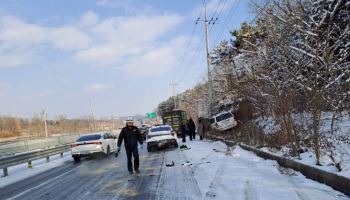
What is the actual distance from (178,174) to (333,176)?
207 inches

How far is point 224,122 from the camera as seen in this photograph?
1364 inches

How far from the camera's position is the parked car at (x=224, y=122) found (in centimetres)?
3419

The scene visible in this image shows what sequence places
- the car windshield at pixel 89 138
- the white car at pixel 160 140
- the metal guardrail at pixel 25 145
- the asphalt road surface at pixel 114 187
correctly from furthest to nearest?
the metal guardrail at pixel 25 145 → the white car at pixel 160 140 → the car windshield at pixel 89 138 → the asphalt road surface at pixel 114 187

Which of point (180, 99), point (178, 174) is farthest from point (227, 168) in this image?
point (180, 99)

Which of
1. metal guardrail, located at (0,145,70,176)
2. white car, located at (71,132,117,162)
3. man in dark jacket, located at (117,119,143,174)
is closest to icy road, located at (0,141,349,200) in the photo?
man in dark jacket, located at (117,119,143,174)

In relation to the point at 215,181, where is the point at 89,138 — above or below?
above

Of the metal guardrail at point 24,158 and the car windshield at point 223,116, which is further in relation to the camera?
the car windshield at point 223,116

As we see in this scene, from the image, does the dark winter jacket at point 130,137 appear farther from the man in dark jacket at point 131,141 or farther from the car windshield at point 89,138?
the car windshield at point 89,138

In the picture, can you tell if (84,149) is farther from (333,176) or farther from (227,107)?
(227,107)

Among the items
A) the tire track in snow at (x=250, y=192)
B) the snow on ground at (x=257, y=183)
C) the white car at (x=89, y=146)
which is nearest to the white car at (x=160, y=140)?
the white car at (x=89, y=146)

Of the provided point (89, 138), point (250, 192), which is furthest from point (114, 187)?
point (89, 138)

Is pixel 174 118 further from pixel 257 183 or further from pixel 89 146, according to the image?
pixel 257 183

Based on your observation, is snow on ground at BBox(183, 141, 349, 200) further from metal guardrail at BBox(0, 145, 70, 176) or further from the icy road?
metal guardrail at BBox(0, 145, 70, 176)

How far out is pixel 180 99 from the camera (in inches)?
4850
